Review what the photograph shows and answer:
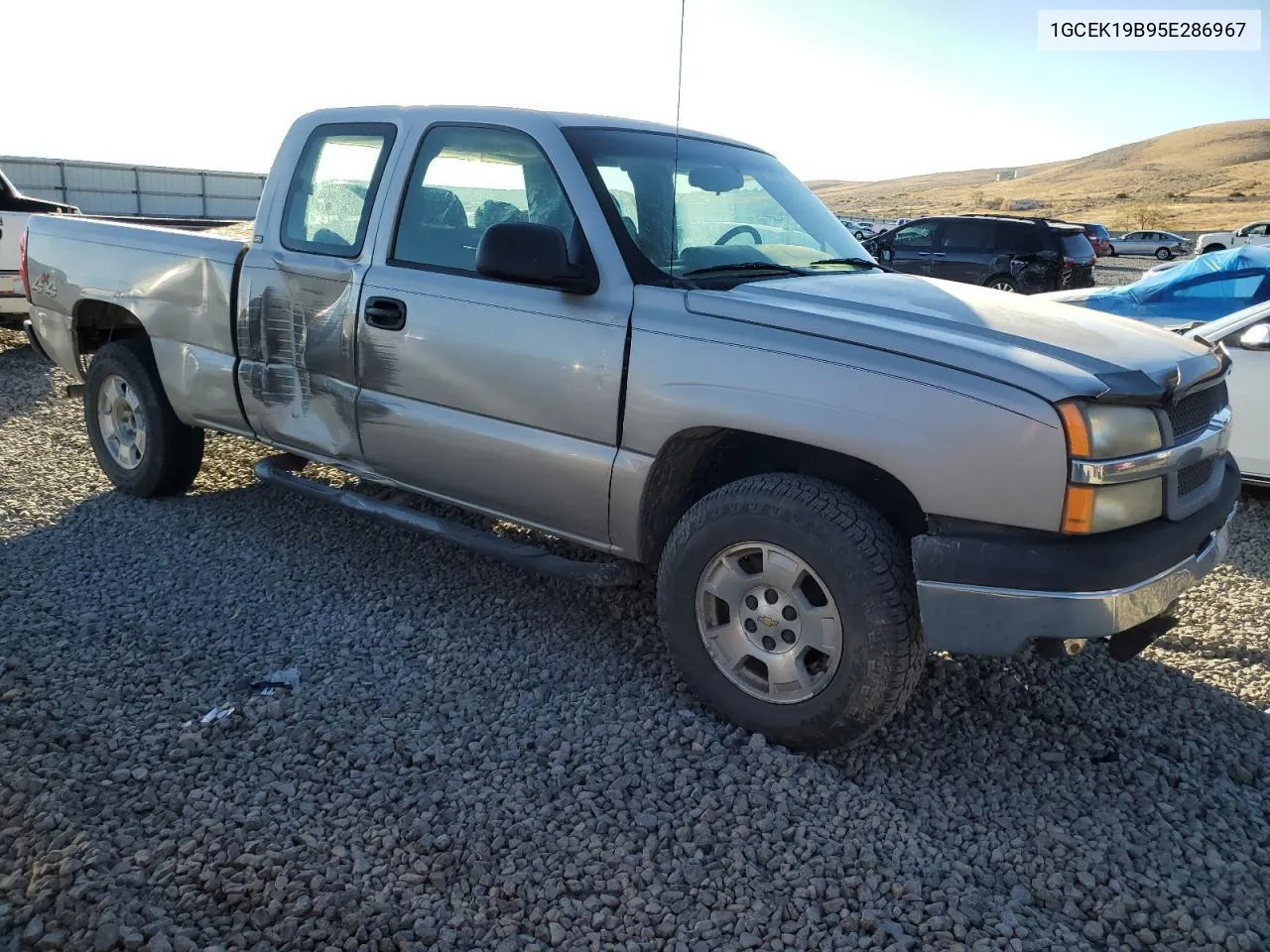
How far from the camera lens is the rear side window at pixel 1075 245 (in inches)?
700

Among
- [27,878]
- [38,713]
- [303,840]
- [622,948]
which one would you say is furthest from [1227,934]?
[38,713]

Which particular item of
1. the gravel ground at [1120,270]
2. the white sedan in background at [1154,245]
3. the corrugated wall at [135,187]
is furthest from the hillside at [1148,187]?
the corrugated wall at [135,187]

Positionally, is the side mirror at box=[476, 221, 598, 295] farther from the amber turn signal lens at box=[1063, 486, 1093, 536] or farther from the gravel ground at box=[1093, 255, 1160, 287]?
the gravel ground at box=[1093, 255, 1160, 287]

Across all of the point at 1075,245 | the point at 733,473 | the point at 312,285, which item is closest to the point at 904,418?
the point at 733,473

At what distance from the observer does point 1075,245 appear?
18.0m

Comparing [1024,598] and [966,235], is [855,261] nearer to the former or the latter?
[1024,598]

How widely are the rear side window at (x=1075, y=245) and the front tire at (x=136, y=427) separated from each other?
16015mm

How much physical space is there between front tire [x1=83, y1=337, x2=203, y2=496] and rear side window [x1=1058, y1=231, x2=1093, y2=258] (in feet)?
52.5

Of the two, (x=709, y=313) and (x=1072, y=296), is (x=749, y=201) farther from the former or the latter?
(x=1072, y=296)

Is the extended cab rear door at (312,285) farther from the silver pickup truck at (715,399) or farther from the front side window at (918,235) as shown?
the front side window at (918,235)

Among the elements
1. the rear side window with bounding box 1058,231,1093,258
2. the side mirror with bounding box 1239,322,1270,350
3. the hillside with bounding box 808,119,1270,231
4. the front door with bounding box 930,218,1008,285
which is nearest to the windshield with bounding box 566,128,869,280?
the side mirror with bounding box 1239,322,1270,350

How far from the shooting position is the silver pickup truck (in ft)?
9.47

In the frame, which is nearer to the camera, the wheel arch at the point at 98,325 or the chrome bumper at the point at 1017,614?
the chrome bumper at the point at 1017,614

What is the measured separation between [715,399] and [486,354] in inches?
39.5
